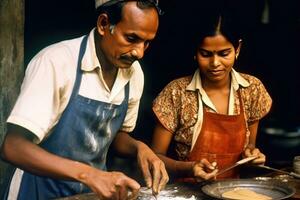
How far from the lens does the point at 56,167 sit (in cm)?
266

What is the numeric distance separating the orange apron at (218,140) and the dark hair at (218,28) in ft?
1.86

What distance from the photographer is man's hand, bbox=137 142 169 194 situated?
3119mm

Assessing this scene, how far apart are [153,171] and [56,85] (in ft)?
2.49

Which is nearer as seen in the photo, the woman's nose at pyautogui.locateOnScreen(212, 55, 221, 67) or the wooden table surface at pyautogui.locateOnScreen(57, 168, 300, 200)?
the wooden table surface at pyautogui.locateOnScreen(57, 168, 300, 200)

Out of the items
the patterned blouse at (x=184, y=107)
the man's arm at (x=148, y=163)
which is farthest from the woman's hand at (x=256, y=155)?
the man's arm at (x=148, y=163)

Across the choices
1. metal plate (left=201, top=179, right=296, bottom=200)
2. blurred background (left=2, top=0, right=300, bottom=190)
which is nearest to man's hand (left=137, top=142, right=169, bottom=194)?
metal plate (left=201, top=179, right=296, bottom=200)

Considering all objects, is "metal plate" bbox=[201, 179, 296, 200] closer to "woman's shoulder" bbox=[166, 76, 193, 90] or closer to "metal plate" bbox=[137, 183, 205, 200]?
"metal plate" bbox=[137, 183, 205, 200]

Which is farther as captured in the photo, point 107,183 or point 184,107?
point 184,107

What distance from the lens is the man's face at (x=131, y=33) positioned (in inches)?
118

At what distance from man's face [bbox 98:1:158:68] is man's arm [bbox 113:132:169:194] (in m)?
0.58

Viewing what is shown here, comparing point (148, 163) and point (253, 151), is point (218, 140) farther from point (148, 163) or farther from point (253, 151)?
point (148, 163)

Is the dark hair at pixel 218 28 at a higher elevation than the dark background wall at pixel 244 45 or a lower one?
higher

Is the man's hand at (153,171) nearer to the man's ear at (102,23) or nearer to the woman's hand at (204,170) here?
the woman's hand at (204,170)

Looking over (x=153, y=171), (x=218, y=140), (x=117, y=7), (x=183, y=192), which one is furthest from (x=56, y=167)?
(x=218, y=140)
